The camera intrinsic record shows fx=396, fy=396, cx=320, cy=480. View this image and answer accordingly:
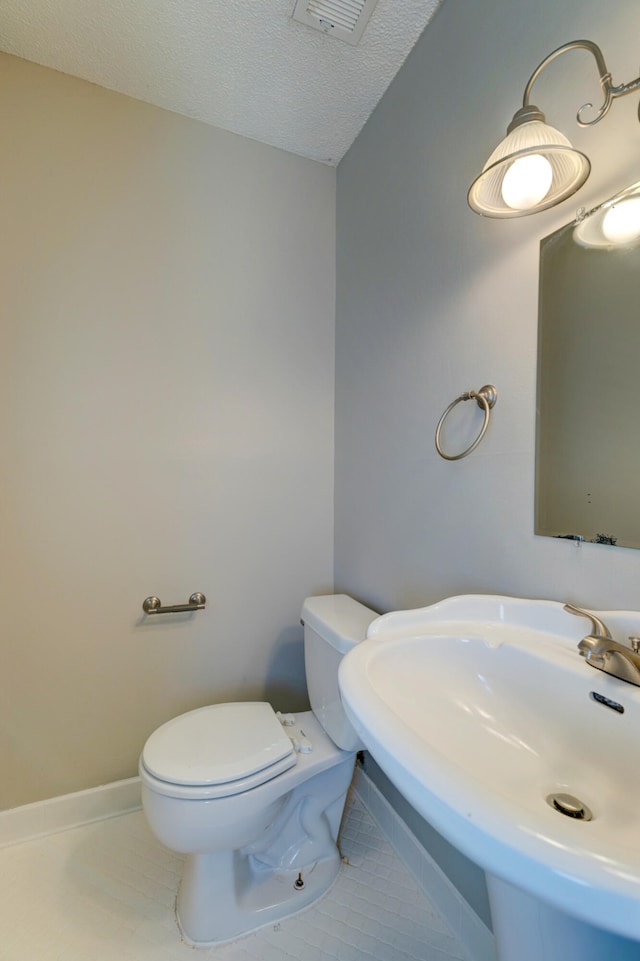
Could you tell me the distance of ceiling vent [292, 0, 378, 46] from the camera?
1076 millimetres

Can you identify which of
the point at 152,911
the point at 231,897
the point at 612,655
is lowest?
the point at 152,911

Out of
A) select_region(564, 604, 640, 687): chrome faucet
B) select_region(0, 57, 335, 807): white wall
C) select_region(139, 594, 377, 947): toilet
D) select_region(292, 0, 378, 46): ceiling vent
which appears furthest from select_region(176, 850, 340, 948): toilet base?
select_region(292, 0, 378, 46): ceiling vent

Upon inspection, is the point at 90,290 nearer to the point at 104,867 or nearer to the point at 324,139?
the point at 324,139

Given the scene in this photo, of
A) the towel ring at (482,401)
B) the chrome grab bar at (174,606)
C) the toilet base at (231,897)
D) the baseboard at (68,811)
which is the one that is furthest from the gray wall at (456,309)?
the baseboard at (68,811)

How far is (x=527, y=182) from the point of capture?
725 millimetres

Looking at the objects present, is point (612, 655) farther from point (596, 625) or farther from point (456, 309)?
point (456, 309)

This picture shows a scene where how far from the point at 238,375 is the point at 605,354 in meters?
1.19

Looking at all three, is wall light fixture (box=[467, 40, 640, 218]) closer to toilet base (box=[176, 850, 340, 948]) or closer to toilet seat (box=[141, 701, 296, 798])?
toilet seat (box=[141, 701, 296, 798])

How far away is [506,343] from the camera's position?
874mm

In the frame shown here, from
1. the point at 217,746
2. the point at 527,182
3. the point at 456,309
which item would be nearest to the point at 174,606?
the point at 217,746

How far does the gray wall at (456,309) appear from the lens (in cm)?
72

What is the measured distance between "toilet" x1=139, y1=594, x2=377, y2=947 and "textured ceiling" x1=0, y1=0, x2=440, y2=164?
1735mm

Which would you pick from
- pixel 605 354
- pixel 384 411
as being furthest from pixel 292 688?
pixel 605 354

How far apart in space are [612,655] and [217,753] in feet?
3.04
